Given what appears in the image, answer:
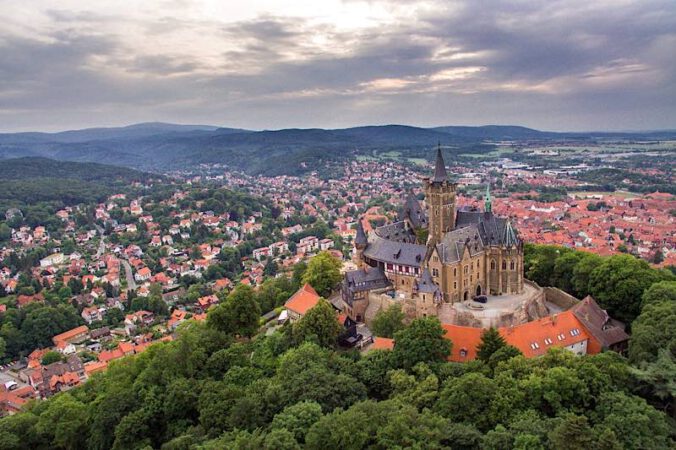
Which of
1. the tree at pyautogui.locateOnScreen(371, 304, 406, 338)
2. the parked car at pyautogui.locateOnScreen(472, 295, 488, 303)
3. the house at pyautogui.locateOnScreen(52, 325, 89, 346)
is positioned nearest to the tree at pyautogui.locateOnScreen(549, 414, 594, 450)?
the tree at pyautogui.locateOnScreen(371, 304, 406, 338)

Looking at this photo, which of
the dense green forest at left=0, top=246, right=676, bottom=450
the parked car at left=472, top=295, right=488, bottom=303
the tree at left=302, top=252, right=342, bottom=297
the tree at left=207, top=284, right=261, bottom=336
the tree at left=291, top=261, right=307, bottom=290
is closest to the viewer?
the dense green forest at left=0, top=246, right=676, bottom=450

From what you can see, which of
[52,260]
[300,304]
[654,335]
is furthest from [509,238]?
[52,260]

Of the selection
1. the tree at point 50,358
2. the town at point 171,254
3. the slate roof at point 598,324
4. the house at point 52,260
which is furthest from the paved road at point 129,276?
the slate roof at point 598,324

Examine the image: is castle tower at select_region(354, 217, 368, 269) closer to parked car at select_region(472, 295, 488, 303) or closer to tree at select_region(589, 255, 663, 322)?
parked car at select_region(472, 295, 488, 303)

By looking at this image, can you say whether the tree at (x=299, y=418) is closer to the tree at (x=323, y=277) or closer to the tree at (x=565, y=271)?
the tree at (x=323, y=277)

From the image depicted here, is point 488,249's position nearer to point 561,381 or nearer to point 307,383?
point 561,381

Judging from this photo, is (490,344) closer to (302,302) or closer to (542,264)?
(302,302)
